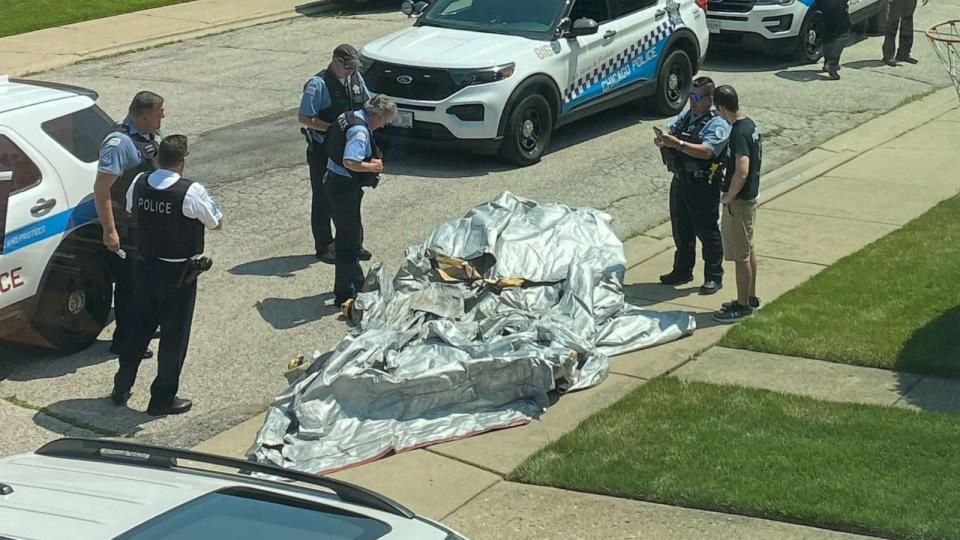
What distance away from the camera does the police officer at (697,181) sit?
32.3 feet

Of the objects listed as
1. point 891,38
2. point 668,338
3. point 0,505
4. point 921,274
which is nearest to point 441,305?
point 668,338

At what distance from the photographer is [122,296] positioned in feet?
29.5

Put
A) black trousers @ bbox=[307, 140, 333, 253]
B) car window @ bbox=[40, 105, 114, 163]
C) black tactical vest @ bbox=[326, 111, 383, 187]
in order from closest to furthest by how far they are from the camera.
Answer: car window @ bbox=[40, 105, 114, 163] < black tactical vest @ bbox=[326, 111, 383, 187] < black trousers @ bbox=[307, 140, 333, 253]

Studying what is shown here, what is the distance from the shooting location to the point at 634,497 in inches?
273

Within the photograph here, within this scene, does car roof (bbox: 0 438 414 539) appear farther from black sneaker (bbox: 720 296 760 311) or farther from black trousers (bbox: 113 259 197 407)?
black sneaker (bbox: 720 296 760 311)

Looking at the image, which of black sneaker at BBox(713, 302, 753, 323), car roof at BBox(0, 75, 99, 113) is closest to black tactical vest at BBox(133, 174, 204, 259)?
car roof at BBox(0, 75, 99, 113)

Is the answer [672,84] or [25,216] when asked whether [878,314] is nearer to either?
[25,216]

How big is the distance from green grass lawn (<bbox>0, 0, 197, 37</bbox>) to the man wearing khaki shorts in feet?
46.6

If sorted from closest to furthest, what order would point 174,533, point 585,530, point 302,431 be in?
point 174,533 → point 585,530 → point 302,431

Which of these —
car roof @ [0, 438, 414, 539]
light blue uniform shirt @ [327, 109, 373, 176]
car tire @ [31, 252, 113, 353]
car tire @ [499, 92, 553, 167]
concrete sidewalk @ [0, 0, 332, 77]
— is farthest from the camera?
concrete sidewalk @ [0, 0, 332, 77]

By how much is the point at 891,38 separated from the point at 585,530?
1403cm

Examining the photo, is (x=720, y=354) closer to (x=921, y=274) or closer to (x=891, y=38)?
(x=921, y=274)

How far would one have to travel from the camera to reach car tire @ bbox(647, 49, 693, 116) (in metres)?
15.5

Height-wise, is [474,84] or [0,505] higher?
[0,505]
